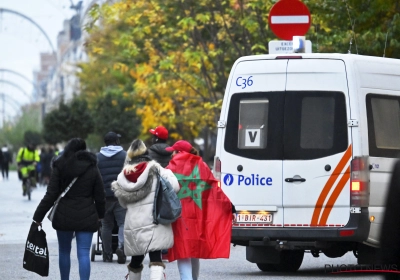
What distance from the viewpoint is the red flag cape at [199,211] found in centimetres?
1056

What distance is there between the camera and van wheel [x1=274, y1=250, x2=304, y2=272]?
13.9 m

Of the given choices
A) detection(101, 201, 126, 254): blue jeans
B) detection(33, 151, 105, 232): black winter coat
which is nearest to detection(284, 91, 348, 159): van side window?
detection(33, 151, 105, 232): black winter coat

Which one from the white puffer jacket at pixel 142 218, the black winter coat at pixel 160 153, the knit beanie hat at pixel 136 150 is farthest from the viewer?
the black winter coat at pixel 160 153

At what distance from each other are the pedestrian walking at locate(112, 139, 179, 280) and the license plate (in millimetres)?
2434

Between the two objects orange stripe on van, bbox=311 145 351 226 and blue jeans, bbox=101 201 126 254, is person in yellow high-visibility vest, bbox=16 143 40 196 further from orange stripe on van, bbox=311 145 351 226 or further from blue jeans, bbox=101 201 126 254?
orange stripe on van, bbox=311 145 351 226

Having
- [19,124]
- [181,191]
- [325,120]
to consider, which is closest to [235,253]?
[325,120]

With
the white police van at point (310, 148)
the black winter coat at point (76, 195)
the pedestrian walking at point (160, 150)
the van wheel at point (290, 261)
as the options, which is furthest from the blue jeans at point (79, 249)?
the pedestrian walking at point (160, 150)

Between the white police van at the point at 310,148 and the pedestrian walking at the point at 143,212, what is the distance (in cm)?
241

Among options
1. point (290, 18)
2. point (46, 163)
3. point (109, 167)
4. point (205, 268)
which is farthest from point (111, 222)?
point (46, 163)

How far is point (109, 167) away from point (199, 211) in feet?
15.0

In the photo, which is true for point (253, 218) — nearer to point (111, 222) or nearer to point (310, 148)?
point (310, 148)

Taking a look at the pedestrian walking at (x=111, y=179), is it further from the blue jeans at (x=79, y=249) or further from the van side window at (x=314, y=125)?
the blue jeans at (x=79, y=249)

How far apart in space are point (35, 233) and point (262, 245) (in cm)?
281

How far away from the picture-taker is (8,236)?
2084 cm
